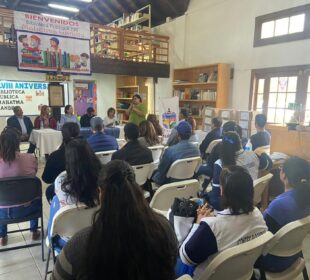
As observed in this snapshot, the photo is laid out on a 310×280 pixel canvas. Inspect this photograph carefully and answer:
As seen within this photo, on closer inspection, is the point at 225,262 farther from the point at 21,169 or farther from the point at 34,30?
the point at 34,30

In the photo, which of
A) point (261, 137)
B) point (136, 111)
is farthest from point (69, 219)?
point (136, 111)

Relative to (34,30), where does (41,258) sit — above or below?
below

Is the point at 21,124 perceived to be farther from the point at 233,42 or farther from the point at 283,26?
the point at 283,26

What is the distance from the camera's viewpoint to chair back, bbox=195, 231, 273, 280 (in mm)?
1182

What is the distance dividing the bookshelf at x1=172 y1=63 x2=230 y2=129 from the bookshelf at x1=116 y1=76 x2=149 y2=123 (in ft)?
6.18

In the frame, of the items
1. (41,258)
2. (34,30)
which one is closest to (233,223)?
(41,258)

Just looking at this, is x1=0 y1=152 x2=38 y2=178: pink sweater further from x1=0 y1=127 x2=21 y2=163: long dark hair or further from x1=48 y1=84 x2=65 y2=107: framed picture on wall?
x1=48 y1=84 x2=65 y2=107: framed picture on wall

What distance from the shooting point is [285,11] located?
5359mm

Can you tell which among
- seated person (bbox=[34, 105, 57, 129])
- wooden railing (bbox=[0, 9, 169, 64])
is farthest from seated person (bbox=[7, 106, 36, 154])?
wooden railing (bbox=[0, 9, 169, 64])

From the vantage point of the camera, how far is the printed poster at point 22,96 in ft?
27.1

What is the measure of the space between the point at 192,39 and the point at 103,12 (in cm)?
419

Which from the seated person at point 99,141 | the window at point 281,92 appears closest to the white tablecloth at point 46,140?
the seated person at point 99,141

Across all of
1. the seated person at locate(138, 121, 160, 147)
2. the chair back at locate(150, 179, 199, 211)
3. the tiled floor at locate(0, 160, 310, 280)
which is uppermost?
the seated person at locate(138, 121, 160, 147)

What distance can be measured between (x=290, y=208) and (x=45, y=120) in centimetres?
578
